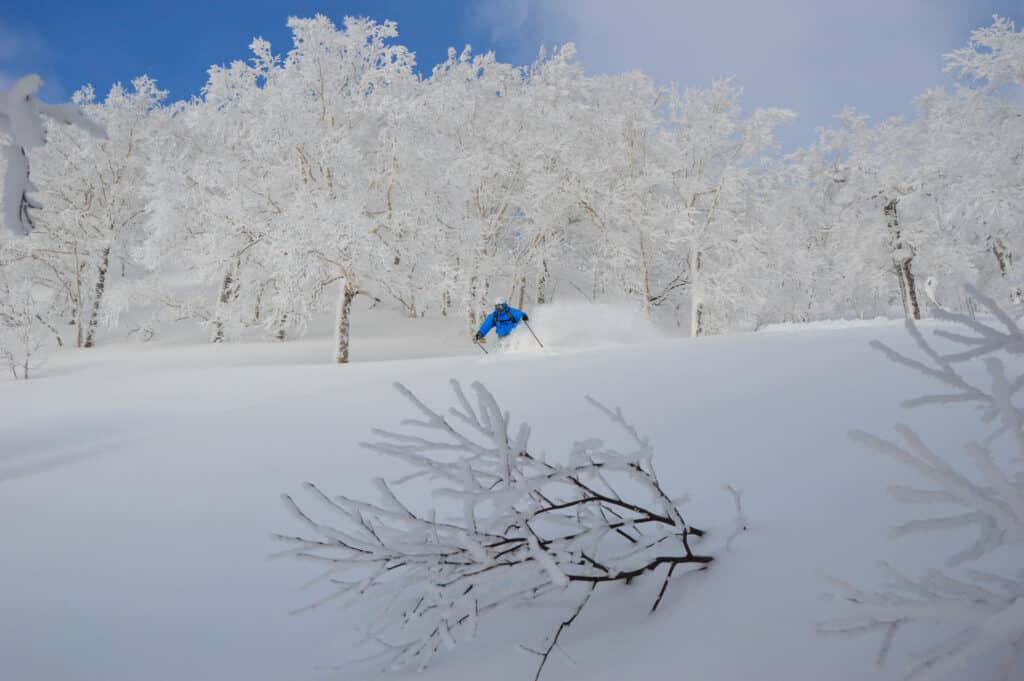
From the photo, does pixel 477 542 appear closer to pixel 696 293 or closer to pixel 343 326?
pixel 343 326

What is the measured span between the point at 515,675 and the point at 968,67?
16.0 metres

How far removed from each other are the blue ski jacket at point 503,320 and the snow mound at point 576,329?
132 centimetres

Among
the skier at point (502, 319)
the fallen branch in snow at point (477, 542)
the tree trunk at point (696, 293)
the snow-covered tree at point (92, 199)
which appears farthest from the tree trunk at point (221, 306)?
the fallen branch in snow at point (477, 542)

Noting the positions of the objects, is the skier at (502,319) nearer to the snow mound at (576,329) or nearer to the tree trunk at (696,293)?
the snow mound at (576,329)

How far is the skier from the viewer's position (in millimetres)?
9398

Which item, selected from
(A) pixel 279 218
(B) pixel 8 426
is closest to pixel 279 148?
(A) pixel 279 218

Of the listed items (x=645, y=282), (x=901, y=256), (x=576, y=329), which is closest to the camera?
(x=576, y=329)

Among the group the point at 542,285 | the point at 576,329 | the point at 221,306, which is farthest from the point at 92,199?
the point at 576,329

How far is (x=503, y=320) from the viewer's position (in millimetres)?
9633

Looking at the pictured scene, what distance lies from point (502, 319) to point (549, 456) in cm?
681

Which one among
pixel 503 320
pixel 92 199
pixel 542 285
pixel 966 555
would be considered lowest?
pixel 966 555

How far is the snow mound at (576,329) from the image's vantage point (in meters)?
11.3

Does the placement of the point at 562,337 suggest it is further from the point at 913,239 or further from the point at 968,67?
the point at 913,239

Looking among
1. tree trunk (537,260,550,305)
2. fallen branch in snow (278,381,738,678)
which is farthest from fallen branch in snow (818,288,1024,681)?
tree trunk (537,260,550,305)
